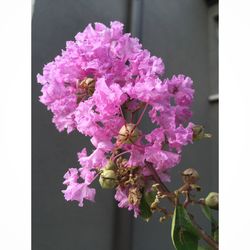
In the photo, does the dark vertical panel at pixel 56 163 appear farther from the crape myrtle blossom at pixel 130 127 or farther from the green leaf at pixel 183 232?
the green leaf at pixel 183 232

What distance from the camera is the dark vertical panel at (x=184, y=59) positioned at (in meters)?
2.19

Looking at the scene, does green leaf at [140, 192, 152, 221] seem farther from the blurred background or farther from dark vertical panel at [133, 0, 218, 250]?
dark vertical panel at [133, 0, 218, 250]

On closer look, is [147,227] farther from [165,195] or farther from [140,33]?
[165,195]

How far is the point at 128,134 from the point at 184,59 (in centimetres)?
200

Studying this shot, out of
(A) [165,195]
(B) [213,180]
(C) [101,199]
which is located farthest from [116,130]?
(B) [213,180]

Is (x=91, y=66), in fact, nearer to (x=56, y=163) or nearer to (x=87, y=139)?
(x=56, y=163)

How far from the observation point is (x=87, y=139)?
1.85 metres

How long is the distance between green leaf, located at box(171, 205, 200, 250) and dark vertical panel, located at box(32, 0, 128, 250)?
109cm

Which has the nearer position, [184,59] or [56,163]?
[56,163]

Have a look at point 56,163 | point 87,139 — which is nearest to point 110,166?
point 56,163

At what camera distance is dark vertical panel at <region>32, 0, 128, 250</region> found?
→ 159 cm
